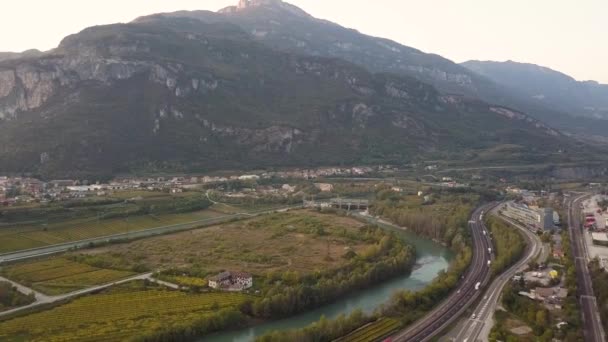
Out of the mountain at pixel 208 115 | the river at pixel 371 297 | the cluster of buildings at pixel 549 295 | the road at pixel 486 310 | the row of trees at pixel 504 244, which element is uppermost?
the mountain at pixel 208 115

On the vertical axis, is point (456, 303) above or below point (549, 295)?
below

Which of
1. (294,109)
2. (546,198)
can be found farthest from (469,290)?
→ (294,109)

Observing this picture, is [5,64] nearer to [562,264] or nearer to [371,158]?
[371,158]

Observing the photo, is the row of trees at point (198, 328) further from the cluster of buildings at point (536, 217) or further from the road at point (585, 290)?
the cluster of buildings at point (536, 217)

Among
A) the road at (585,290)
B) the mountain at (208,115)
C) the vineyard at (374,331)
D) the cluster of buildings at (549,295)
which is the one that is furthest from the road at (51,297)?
the mountain at (208,115)

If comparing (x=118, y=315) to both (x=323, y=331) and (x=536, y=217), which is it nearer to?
(x=323, y=331)

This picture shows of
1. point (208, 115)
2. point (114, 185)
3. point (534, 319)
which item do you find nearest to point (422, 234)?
point (534, 319)
